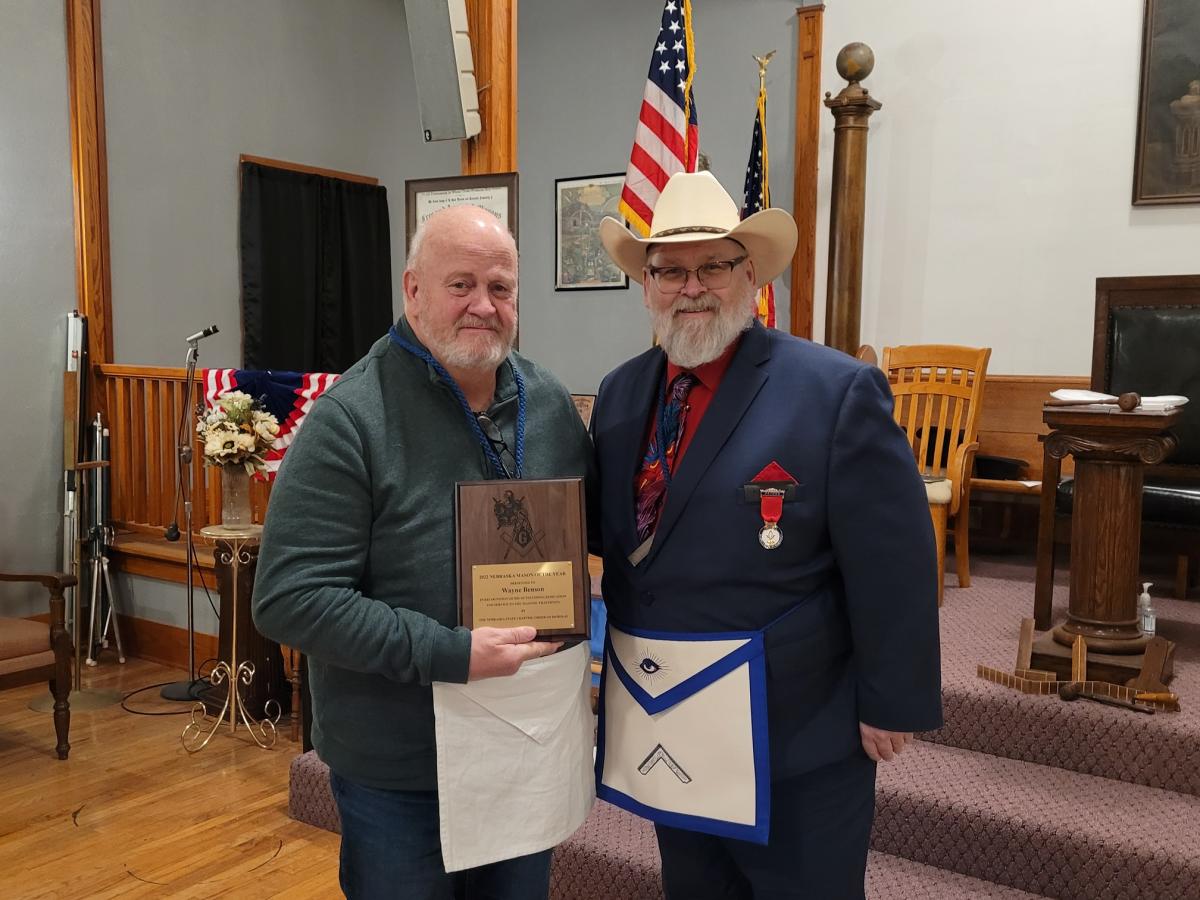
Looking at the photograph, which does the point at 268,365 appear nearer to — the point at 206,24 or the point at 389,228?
the point at 389,228

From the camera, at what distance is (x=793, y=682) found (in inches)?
61.4

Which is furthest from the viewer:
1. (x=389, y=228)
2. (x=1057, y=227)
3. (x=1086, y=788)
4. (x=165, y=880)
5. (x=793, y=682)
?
(x=389, y=228)

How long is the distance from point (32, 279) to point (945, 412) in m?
4.36

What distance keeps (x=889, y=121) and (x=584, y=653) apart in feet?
14.0

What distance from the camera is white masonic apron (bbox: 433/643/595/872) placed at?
1486mm

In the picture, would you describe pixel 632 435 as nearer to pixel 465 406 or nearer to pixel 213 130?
pixel 465 406

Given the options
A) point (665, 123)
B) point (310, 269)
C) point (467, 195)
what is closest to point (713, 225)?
point (467, 195)

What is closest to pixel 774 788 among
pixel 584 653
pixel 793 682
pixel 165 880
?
pixel 793 682

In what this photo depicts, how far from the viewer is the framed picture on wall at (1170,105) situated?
4.39 meters

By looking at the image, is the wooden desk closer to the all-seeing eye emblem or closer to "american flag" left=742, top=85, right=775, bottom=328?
the all-seeing eye emblem

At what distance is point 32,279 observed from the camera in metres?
5.01

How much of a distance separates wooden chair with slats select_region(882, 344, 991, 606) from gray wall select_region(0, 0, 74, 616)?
408cm

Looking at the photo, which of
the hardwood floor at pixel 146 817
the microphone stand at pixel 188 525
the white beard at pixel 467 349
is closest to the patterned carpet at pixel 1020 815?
the hardwood floor at pixel 146 817

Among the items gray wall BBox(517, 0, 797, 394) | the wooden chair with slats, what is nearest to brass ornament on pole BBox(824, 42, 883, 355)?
the wooden chair with slats
